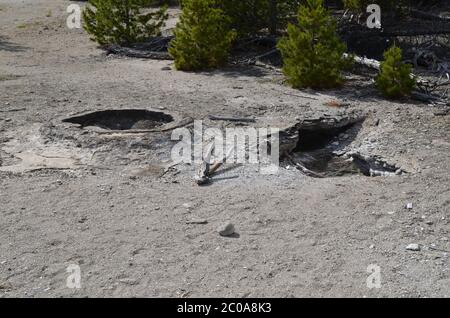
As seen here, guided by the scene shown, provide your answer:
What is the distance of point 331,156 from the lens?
8062mm

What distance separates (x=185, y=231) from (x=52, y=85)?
20.6 ft

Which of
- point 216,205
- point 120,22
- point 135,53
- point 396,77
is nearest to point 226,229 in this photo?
point 216,205

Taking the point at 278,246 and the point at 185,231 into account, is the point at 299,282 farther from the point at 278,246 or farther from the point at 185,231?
the point at 185,231

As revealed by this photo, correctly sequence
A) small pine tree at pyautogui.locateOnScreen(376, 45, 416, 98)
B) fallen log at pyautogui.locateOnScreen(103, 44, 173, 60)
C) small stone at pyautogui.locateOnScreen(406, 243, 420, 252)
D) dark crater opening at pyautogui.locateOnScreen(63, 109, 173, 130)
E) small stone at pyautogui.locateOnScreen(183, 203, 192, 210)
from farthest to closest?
fallen log at pyautogui.locateOnScreen(103, 44, 173, 60), small pine tree at pyautogui.locateOnScreen(376, 45, 416, 98), dark crater opening at pyautogui.locateOnScreen(63, 109, 173, 130), small stone at pyautogui.locateOnScreen(183, 203, 192, 210), small stone at pyautogui.locateOnScreen(406, 243, 420, 252)

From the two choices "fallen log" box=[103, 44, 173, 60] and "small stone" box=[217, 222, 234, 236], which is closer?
"small stone" box=[217, 222, 234, 236]

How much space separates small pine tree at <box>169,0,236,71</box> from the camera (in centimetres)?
1259

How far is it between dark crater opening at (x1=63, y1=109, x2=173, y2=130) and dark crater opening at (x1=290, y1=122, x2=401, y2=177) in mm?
1989

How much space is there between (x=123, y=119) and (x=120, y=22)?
647 centimetres

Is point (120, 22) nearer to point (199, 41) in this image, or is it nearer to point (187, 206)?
point (199, 41)

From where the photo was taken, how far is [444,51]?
13.4 metres

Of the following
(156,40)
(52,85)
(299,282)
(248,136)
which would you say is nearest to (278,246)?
(299,282)

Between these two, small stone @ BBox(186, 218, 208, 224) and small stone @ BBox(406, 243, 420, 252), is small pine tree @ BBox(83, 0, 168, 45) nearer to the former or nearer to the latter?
small stone @ BBox(186, 218, 208, 224)

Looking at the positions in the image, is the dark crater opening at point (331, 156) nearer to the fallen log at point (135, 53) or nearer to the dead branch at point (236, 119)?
the dead branch at point (236, 119)

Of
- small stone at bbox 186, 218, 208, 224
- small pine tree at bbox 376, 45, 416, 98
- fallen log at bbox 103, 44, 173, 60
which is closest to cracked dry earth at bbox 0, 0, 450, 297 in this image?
small stone at bbox 186, 218, 208, 224
